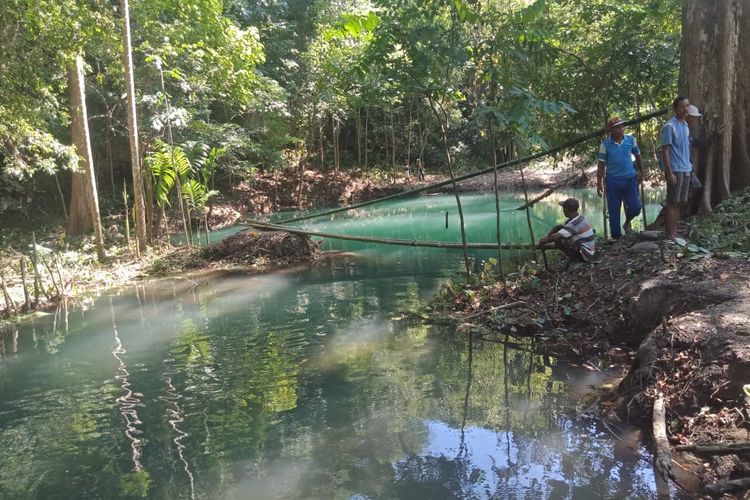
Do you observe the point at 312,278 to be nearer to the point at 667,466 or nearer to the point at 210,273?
the point at 210,273

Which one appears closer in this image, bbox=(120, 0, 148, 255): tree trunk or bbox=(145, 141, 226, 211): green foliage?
bbox=(120, 0, 148, 255): tree trunk

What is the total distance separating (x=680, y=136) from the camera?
6.09 metres

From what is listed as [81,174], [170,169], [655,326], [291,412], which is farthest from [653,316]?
[81,174]

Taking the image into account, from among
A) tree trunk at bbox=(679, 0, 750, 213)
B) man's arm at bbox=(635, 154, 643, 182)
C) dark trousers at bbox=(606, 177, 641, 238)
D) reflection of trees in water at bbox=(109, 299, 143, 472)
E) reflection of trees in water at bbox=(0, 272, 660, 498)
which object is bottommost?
reflection of trees in water at bbox=(0, 272, 660, 498)

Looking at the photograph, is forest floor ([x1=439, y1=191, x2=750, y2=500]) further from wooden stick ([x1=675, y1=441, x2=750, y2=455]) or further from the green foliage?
the green foliage

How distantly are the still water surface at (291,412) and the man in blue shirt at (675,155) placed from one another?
2183mm

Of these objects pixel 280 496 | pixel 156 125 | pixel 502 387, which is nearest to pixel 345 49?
pixel 156 125

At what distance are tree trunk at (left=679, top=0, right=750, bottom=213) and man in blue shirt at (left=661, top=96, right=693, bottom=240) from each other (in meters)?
0.79

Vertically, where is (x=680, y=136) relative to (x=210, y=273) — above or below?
above

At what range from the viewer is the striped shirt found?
6734mm

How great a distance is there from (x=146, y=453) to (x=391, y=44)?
207 inches

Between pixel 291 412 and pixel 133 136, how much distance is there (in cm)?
973

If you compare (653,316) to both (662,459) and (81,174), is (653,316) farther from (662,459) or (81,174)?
(81,174)

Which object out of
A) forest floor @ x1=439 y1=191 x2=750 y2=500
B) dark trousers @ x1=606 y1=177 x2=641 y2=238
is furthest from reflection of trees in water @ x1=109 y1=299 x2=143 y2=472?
dark trousers @ x1=606 y1=177 x2=641 y2=238
